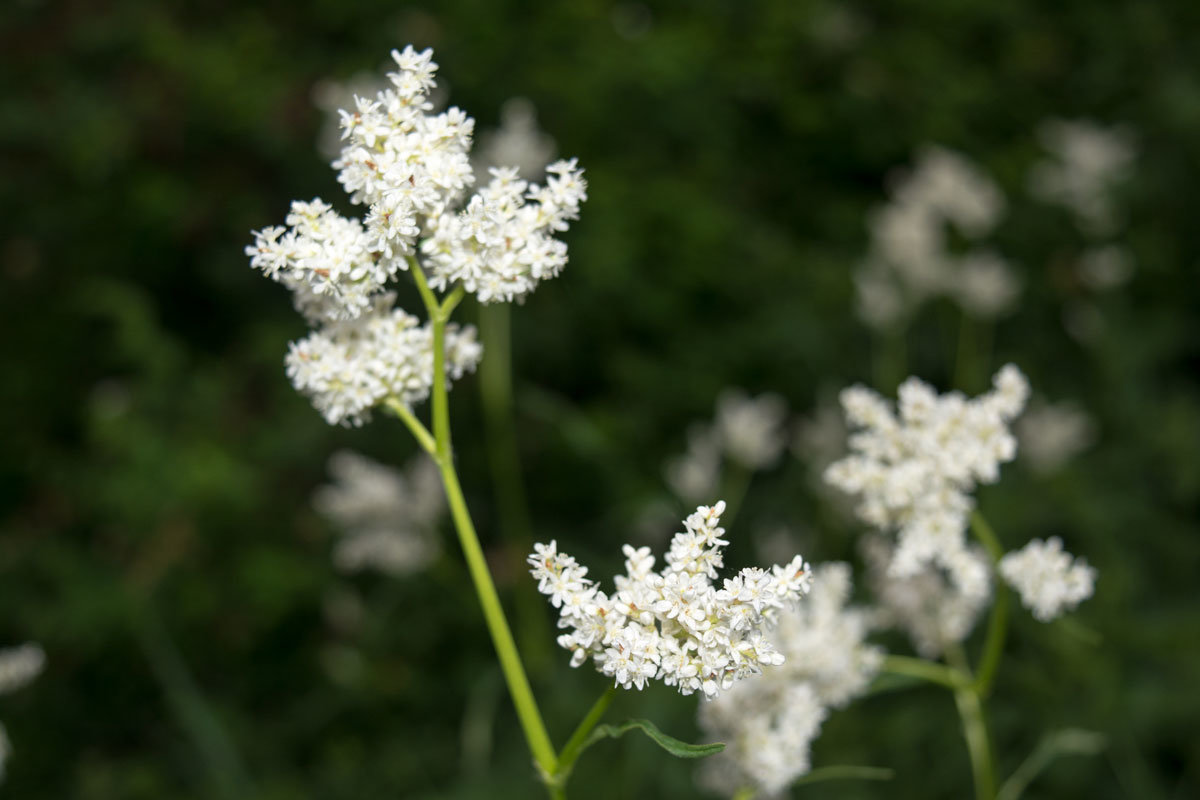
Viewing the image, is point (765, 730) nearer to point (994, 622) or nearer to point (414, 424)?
point (994, 622)

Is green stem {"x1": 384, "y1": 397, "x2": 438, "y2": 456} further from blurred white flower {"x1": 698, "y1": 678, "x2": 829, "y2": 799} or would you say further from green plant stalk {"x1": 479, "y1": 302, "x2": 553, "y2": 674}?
green plant stalk {"x1": 479, "y1": 302, "x2": 553, "y2": 674}

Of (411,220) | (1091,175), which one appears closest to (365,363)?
(411,220)

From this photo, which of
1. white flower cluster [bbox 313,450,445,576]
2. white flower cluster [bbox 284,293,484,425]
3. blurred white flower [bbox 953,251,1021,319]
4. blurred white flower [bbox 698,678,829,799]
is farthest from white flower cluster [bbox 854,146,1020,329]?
white flower cluster [bbox 284,293,484,425]

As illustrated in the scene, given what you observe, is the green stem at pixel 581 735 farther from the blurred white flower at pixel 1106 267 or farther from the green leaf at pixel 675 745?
the blurred white flower at pixel 1106 267

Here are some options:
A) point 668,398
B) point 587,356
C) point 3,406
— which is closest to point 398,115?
point 668,398

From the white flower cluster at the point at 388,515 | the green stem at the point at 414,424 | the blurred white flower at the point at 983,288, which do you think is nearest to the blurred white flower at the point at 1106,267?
the blurred white flower at the point at 983,288

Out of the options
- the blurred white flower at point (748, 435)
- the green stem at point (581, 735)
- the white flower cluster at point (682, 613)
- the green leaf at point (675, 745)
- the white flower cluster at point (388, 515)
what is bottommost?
the green leaf at point (675, 745)

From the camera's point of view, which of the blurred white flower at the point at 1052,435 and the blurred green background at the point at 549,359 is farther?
the blurred white flower at the point at 1052,435
